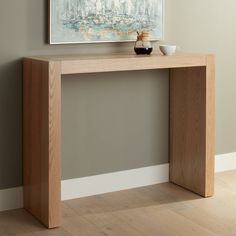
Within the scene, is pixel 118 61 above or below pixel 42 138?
above

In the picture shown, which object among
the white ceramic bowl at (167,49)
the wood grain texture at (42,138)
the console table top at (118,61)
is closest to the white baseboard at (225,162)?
the console table top at (118,61)

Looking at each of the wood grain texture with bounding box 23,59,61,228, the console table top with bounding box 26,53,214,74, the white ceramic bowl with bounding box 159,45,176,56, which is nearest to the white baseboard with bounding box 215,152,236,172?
the console table top with bounding box 26,53,214,74

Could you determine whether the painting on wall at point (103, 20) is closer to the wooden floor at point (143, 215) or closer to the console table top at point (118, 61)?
the console table top at point (118, 61)

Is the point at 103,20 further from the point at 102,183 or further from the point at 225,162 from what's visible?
the point at 225,162

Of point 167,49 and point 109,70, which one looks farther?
point 167,49

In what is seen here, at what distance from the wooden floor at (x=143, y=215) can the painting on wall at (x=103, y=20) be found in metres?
1.06

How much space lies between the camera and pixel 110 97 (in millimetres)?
3846

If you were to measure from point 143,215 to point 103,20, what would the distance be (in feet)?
4.17

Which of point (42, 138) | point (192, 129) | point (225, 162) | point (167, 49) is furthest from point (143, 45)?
point (225, 162)

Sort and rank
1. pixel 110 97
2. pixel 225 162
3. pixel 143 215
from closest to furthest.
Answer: pixel 143 215 → pixel 110 97 → pixel 225 162

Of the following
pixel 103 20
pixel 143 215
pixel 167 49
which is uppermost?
pixel 103 20

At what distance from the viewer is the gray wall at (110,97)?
11.4 ft

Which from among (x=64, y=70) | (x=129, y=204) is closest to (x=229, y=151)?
(x=129, y=204)

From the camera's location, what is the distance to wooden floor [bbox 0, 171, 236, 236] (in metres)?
3.24
